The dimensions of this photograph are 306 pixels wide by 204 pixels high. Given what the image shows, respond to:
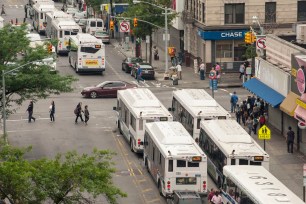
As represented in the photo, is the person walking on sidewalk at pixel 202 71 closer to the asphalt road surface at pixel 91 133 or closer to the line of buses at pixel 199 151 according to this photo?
the asphalt road surface at pixel 91 133

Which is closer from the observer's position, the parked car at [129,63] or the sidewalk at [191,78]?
the sidewalk at [191,78]

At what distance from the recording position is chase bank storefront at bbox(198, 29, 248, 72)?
10100 cm

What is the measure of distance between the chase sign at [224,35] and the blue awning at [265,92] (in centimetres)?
2105

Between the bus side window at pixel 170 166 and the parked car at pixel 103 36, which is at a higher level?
the parked car at pixel 103 36

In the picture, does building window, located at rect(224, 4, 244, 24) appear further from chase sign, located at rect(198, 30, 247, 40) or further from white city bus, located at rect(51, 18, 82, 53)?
white city bus, located at rect(51, 18, 82, 53)

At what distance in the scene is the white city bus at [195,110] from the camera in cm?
6688

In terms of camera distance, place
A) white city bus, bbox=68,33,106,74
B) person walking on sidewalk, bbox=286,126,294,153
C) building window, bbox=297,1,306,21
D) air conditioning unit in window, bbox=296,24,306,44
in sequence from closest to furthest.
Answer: person walking on sidewalk, bbox=286,126,294,153
air conditioning unit in window, bbox=296,24,306,44
white city bus, bbox=68,33,106,74
building window, bbox=297,1,306,21

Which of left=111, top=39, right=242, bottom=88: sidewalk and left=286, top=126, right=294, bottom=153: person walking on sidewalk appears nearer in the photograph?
left=286, top=126, right=294, bottom=153: person walking on sidewalk

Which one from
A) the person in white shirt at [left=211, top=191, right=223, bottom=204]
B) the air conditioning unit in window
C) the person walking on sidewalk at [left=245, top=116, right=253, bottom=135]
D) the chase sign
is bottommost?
the person in white shirt at [left=211, top=191, right=223, bottom=204]

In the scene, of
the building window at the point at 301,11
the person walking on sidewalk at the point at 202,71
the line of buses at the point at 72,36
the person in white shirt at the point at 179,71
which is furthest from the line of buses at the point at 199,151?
A: the building window at the point at 301,11

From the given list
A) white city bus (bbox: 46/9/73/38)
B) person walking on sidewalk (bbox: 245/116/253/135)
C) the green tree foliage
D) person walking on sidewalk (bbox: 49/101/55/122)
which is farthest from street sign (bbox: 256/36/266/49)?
white city bus (bbox: 46/9/73/38)

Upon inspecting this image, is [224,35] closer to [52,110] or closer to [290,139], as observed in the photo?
[52,110]

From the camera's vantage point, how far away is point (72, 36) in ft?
369

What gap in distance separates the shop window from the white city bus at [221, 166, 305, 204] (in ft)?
157
